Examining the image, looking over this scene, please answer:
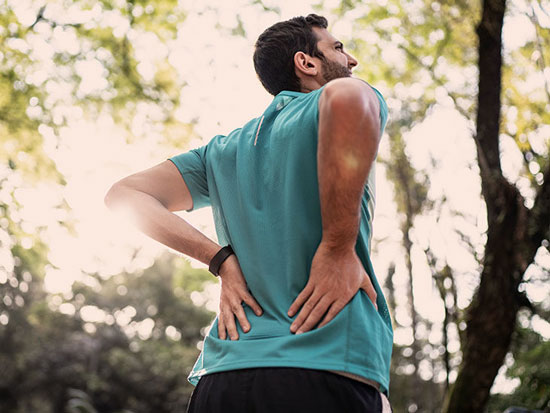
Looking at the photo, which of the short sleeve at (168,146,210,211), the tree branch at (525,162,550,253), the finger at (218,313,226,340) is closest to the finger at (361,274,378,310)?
the finger at (218,313,226,340)

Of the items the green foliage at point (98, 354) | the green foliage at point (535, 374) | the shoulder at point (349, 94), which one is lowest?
the green foliage at point (98, 354)

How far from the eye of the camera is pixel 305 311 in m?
1.20

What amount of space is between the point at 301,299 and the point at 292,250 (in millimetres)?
118

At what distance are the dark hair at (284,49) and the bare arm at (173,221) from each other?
42 centimetres

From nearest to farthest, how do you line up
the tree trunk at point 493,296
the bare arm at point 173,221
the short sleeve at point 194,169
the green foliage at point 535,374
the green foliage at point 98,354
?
the bare arm at point 173,221 → the short sleeve at point 194,169 → the tree trunk at point 493,296 → the green foliage at point 535,374 → the green foliage at point 98,354

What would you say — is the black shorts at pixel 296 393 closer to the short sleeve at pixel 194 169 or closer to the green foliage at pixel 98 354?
the short sleeve at pixel 194 169

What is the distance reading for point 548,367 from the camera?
5141 millimetres

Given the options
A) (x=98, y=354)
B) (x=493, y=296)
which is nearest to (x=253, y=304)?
(x=493, y=296)

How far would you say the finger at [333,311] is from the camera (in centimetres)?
119

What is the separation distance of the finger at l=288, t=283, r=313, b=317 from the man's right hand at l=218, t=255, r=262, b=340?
4.0 inches

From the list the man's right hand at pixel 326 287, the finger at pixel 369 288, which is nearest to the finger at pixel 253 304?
the man's right hand at pixel 326 287

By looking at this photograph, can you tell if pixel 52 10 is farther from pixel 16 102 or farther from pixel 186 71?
pixel 186 71

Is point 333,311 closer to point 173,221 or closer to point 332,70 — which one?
point 173,221

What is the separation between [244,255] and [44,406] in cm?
1991
